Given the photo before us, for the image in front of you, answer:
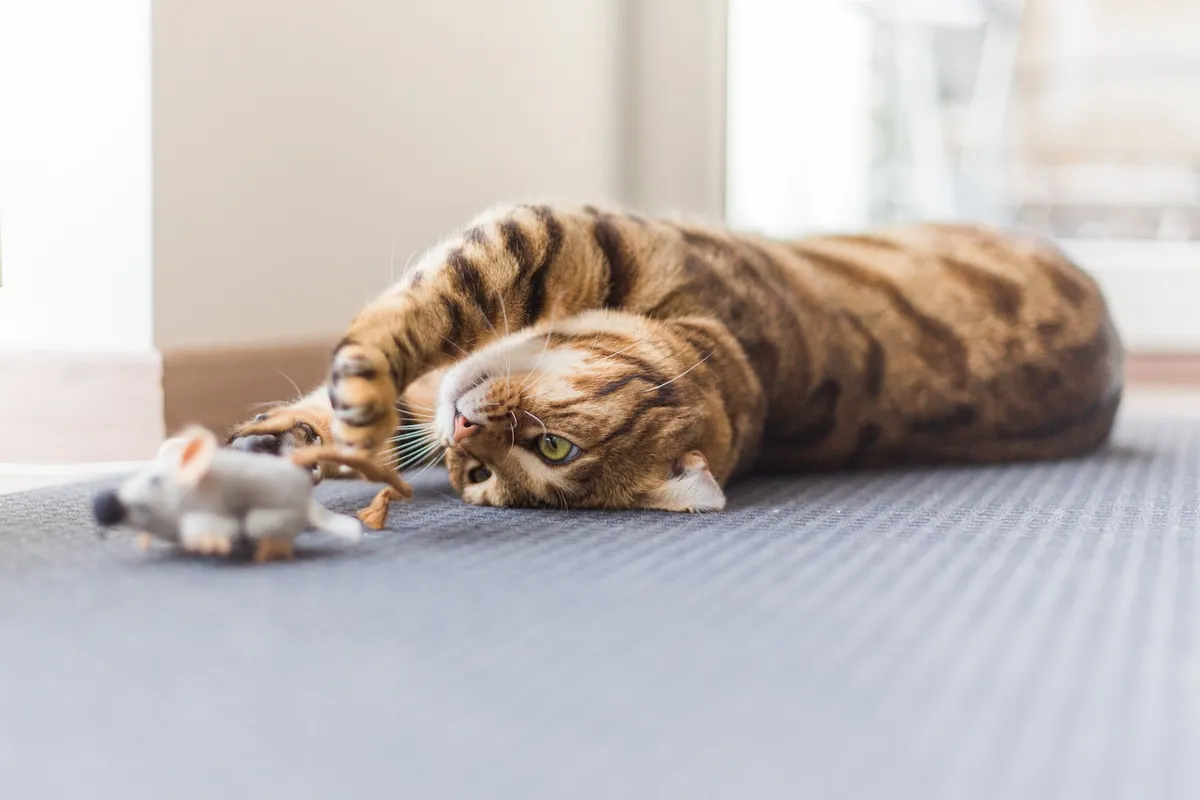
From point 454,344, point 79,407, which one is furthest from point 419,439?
point 79,407

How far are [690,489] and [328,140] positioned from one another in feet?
2.97

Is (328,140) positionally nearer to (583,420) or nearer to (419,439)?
(419,439)

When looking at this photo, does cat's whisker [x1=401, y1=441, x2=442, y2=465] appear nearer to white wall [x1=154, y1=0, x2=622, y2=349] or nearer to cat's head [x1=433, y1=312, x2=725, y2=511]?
cat's head [x1=433, y1=312, x2=725, y2=511]

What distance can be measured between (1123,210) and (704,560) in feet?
8.33

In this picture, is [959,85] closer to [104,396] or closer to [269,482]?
[104,396]

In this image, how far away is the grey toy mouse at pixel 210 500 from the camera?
952 mm

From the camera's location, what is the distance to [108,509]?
3.11ft

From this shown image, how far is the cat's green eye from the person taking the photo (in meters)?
1.28

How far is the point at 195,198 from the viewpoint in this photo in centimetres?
159

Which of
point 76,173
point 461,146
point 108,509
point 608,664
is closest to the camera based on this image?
point 608,664

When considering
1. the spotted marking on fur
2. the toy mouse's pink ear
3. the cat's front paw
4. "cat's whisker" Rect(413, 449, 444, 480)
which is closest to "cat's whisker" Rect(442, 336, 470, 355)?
the cat's front paw

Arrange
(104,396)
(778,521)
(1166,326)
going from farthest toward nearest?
(1166,326) < (104,396) < (778,521)

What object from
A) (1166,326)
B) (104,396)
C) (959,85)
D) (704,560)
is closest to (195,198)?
(104,396)

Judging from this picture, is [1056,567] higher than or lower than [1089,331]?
lower
